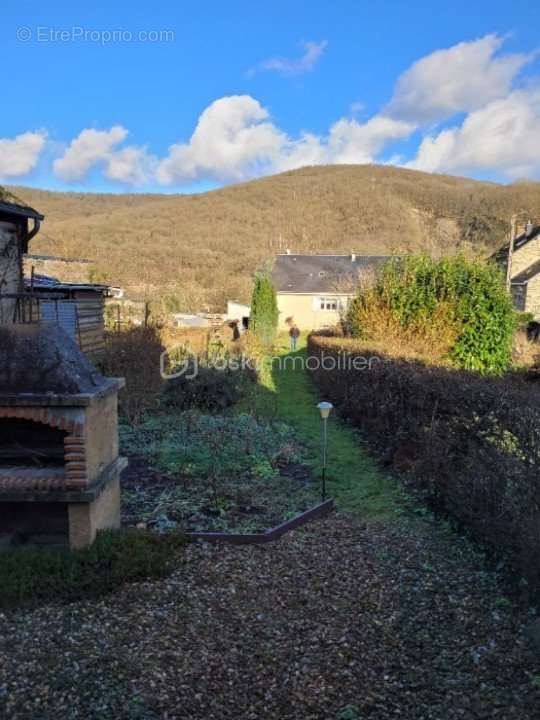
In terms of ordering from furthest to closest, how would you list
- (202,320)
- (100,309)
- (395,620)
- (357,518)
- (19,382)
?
(202,320) → (100,309) → (357,518) → (19,382) → (395,620)

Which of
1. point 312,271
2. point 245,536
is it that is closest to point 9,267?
point 245,536

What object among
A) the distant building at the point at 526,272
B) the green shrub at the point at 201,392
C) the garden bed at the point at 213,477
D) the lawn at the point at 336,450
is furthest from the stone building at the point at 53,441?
the distant building at the point at 526,272

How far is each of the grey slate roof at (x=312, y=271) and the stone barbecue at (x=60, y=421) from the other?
29412 millimetres

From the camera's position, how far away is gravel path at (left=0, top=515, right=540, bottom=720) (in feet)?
9.95

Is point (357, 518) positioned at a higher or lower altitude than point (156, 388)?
lower

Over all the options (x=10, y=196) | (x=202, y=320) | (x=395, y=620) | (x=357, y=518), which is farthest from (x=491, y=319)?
(x=202, y=320)

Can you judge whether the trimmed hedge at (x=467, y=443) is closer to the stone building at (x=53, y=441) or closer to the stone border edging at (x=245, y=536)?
the stone border edging at (x=245, y=536)

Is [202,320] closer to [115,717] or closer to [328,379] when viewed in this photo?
[328,379]

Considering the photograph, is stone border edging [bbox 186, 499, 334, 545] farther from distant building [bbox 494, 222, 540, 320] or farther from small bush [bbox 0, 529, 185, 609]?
distant building [bbox 494, 222, 540, 320]

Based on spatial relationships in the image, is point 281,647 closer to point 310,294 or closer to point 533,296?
point 533,296

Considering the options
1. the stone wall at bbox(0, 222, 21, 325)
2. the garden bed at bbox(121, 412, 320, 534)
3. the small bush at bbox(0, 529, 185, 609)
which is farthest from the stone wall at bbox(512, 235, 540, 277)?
the small bush at bbox(0, 529, 185, 609)

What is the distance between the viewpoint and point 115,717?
114 inches

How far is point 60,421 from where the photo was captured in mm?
4465

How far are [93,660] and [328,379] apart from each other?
Result: 415 inches
